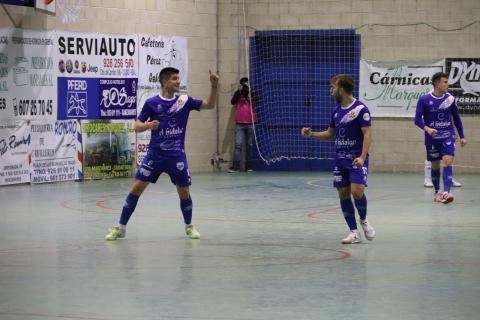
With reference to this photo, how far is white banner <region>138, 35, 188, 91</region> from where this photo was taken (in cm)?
2475

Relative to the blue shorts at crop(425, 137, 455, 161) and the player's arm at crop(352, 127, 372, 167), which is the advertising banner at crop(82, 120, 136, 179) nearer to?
the blue shorts at crop(425, 137, 455, 161)

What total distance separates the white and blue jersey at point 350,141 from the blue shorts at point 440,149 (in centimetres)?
594

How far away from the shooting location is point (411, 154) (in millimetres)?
25812

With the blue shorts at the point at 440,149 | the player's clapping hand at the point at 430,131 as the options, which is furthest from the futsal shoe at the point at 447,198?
the player's clapping hand at the point at 430,131

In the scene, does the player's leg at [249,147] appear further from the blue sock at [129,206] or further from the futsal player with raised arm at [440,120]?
the blue sock at [129,206]

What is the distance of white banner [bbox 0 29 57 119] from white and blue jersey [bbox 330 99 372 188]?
427 inches

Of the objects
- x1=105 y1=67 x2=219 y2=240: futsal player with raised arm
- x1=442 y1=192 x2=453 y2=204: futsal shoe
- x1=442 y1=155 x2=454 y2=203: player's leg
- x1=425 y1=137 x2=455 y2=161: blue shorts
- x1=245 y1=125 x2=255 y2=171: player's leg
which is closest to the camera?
x1=105 y1=67 x2=219 y2=240: futsal player with raised arm

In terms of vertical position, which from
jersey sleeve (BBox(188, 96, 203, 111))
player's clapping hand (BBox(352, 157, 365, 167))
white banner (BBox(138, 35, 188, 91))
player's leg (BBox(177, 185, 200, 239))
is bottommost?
player's leg (BBox(177, 185, 200, 239))

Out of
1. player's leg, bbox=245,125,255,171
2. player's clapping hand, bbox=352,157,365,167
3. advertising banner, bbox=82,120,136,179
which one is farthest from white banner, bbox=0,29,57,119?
player's clapping hand, bbox=352,157,365,167

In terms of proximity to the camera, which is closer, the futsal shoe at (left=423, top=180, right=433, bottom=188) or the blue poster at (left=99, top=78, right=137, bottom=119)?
the futsal shoe at (left=423, top=180, right=433, bottom=188)

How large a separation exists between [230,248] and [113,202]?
629cm

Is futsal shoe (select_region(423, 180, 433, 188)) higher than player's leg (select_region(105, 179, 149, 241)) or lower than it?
lower

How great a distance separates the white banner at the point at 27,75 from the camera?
21.2 meters

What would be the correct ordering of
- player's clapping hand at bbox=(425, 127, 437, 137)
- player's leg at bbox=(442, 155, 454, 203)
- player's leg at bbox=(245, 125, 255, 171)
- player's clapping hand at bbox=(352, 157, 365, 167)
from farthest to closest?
player's leg at bbox=(245, 125, 255, 171), player's clapping hand at bbox=(425, 127, 437, 137), player's leg at bbox=(442, 155, 454, 203), player's clapping hand at bbox=(352, 157, 365, 167)
